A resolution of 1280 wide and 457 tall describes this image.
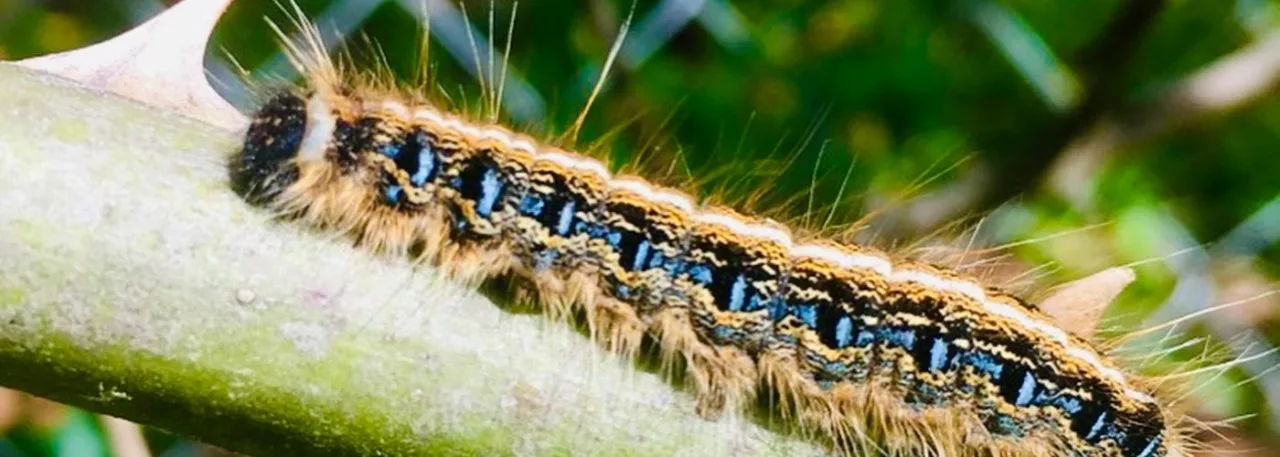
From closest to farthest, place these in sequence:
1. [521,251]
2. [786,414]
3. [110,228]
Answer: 1. [110,228]
2. [786,414]
3. [521,251]

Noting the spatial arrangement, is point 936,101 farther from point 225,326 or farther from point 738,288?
point 225,326

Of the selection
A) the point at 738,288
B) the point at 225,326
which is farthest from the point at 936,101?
the point at 225,326

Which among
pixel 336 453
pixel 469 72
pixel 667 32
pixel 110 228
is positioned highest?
pixel 667 32

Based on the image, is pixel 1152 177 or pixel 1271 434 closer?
pixel 1271 434

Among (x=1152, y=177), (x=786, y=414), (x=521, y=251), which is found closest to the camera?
(x=786, y=414)

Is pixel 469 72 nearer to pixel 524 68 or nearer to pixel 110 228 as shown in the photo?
pixel 524 68

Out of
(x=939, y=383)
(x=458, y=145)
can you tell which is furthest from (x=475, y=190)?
(x=939, y=383)

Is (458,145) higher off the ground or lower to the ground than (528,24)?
lower
